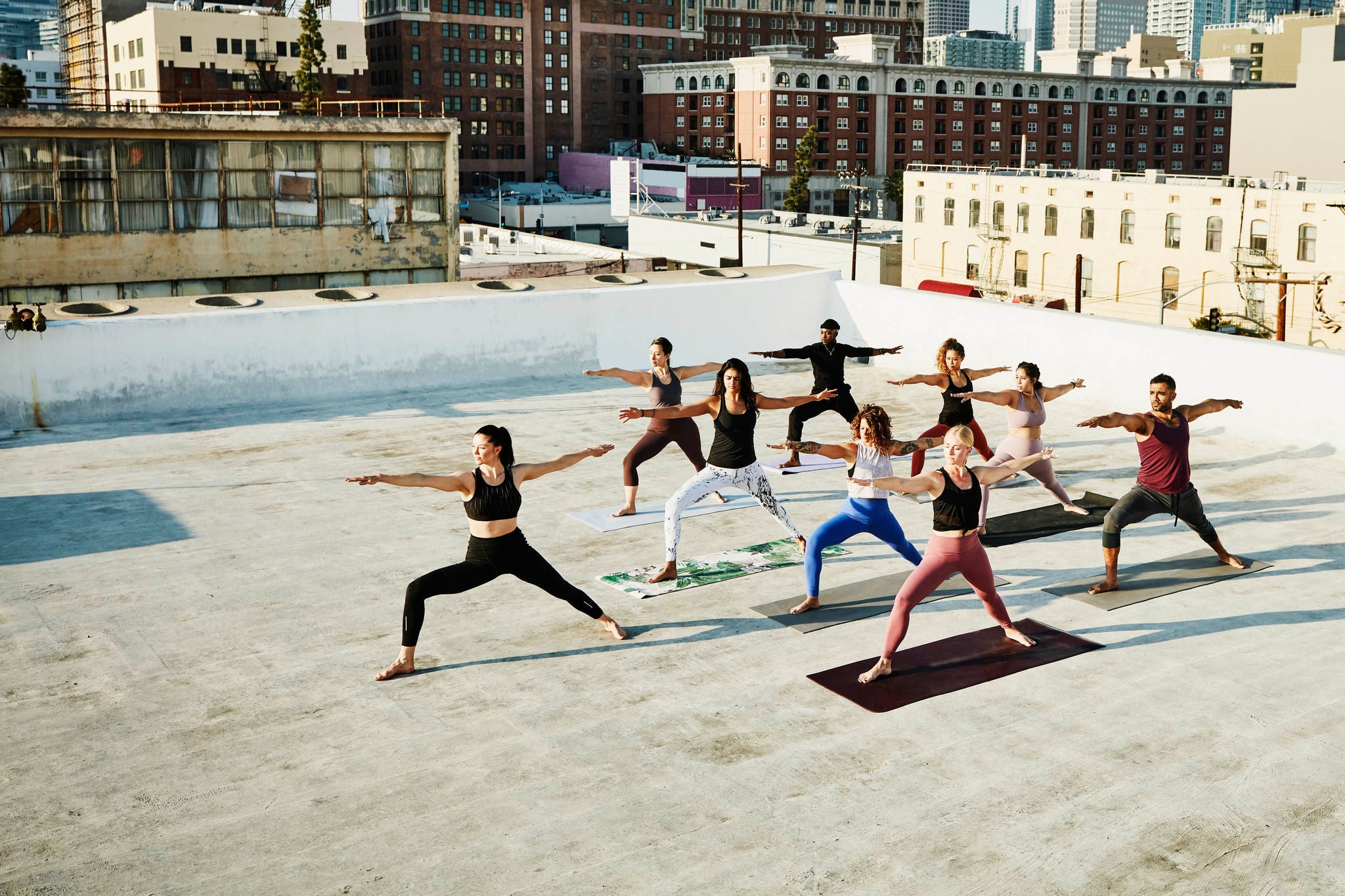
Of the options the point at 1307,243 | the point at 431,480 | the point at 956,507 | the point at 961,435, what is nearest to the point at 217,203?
the point at 431,480

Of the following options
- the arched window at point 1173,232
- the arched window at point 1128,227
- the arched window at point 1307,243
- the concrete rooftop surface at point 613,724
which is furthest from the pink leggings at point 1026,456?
the arched window at point 1128,227

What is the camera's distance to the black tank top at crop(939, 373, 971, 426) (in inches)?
522

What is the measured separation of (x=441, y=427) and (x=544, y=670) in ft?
32.0

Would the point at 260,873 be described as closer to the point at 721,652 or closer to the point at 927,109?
the point at 721,652

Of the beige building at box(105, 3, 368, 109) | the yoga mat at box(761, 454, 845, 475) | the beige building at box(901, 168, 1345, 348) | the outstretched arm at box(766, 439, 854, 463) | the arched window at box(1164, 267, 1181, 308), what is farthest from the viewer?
the beige building at box(105, 3, 368, 109)

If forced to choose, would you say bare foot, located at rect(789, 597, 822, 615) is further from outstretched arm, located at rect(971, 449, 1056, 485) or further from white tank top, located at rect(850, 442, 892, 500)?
outstretched arm, located at rect(971, 449, 1056, 485)

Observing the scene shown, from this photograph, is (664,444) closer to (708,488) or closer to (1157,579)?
(708,488)

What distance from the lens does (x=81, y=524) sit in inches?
535

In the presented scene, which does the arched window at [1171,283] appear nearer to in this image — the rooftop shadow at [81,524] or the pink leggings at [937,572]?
the rooftop shadow at [81,524]

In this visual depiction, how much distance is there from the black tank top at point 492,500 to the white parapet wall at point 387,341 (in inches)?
508

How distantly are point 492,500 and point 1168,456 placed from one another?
5.76 m

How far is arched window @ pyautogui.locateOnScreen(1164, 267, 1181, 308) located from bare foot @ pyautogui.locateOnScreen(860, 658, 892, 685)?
2522 inches

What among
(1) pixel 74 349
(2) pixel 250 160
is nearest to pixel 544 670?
(1) pixel 74 349

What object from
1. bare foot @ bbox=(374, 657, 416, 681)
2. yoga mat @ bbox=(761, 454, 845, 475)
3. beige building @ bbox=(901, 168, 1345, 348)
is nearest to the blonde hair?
bare foot @ bbox=(374, 657, 416, 681)
